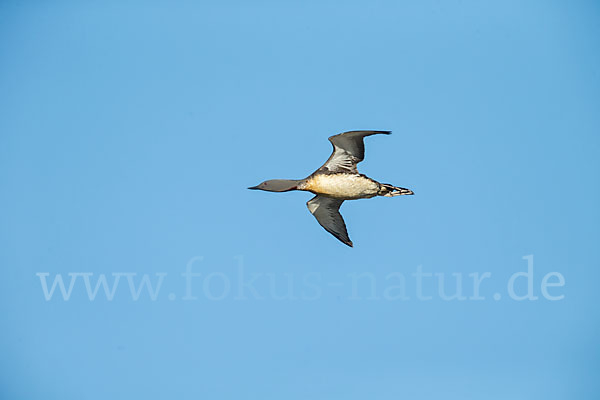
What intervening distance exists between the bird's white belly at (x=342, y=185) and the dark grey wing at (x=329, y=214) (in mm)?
1461

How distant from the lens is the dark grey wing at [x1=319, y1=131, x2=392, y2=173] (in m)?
17.1

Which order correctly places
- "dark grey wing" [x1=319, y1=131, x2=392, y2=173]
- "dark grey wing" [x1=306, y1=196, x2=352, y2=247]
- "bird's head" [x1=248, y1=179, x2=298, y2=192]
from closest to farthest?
"dark grey wing" [x1=319, y1=131, x2=392, y2=173] → "bird's head" [x1=248, y1=179, x2=298, y2=192] → "dark grey wing" [x1=306, y1=196, x2=352, y2=247]

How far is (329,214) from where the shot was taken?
752 inches

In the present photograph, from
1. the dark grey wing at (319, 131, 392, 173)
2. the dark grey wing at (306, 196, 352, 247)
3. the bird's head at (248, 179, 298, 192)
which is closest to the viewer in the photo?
the dark grey wing at (319, 131, 392, 173)

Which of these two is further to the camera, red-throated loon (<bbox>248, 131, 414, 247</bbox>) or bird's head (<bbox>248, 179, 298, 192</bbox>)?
bird's head (<bbox>248, 179, 298, 192</bbox>)

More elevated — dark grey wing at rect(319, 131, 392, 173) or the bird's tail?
dark grey wing at rect(319, 131, 392, 173)

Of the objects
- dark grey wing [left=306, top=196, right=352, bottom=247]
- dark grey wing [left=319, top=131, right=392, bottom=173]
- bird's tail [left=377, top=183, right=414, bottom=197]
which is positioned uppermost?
dark grey wing [left=319, top=131, right=392, bottom=173]

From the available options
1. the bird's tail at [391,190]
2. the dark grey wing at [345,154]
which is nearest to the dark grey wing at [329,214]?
the dark grey wing at [345,154]

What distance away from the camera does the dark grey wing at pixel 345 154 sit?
1712 centimetres

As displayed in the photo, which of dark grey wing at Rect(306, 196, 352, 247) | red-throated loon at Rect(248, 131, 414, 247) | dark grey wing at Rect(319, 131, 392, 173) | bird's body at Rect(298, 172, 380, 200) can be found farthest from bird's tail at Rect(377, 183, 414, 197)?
dark grey wing at Rect(306, 196, 352, 247)

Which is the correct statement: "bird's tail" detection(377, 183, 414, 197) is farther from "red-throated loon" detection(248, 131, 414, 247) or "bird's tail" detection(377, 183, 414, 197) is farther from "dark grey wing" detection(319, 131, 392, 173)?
"dark grey wing" detection(319, 131, 392, 173)

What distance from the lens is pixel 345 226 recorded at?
19.1 m

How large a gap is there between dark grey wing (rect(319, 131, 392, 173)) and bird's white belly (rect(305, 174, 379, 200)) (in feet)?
0.54

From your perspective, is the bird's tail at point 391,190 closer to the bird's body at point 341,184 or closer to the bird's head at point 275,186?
the bird's body at point 341,184
